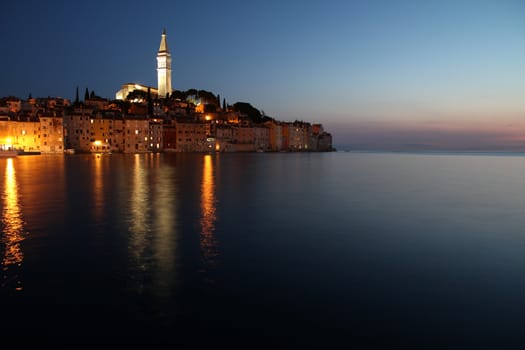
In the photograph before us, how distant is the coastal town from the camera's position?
81.3 meters

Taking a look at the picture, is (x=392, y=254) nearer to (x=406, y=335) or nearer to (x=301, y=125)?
(x=406, y=335)

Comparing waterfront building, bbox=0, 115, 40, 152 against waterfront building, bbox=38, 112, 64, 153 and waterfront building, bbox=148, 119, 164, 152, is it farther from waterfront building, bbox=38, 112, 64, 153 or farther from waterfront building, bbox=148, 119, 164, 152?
waterfront building, bbox=148, 119, 164, 152

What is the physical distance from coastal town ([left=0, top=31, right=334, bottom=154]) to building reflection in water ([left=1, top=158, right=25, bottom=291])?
60.4 m

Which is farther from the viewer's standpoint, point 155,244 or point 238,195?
point 238,195

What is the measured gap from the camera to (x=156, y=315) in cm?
588

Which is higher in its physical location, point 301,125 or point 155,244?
point 301,125

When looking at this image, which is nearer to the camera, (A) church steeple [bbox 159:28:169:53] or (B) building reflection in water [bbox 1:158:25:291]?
(B) building reflection in water [bbox 1:158:25:291]

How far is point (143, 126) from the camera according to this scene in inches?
3816

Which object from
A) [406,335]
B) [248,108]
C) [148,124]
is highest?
[248,108]

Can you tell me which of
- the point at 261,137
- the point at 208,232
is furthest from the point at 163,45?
the point at 208,232

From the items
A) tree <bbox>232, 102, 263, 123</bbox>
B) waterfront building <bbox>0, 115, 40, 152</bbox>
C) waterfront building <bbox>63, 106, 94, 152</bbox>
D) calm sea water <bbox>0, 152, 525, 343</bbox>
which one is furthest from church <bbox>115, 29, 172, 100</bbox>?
calm sea water <bbox>0, 152, 525, 343</bbox>

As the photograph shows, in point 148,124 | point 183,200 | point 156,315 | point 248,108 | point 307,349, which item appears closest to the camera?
point 307,349

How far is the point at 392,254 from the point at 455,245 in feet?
7.43

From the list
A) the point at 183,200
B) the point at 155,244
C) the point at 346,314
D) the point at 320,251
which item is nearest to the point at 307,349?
the point at 346,314
